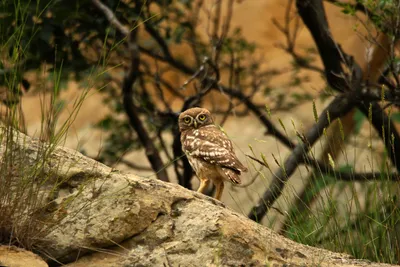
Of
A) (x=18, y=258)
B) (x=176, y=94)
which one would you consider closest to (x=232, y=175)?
(x=18, y=258)

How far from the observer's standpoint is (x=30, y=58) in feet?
24.7

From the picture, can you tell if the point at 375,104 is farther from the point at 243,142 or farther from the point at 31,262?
the point at 243,142

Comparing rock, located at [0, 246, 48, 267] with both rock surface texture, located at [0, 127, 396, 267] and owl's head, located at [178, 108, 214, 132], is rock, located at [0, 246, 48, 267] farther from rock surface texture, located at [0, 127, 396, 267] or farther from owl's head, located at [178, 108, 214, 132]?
owl's head, located at [178, 108, 214, 132]

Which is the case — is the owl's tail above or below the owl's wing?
below

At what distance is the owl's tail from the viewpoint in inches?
224

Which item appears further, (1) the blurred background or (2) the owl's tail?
(2) the owl's tail

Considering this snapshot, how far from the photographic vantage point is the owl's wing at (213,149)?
5.84m

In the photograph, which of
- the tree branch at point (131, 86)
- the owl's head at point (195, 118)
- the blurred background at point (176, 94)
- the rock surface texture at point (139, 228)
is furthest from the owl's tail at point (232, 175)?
the tree branch at point (131, 86)

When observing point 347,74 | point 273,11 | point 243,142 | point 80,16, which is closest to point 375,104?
point 347,74

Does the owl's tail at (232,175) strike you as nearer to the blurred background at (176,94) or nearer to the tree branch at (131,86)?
the blurred background at (176,94)

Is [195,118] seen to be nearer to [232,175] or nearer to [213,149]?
[213,149]

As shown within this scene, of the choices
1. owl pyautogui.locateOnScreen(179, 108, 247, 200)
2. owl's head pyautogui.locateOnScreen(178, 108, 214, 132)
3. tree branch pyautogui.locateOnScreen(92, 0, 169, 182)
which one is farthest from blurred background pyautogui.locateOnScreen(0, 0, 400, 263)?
owl's head pyautogui.locateOnScreen(178, 108, 214, 132)

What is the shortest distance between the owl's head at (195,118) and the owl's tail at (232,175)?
783 mm

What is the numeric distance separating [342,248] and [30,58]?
355cm
